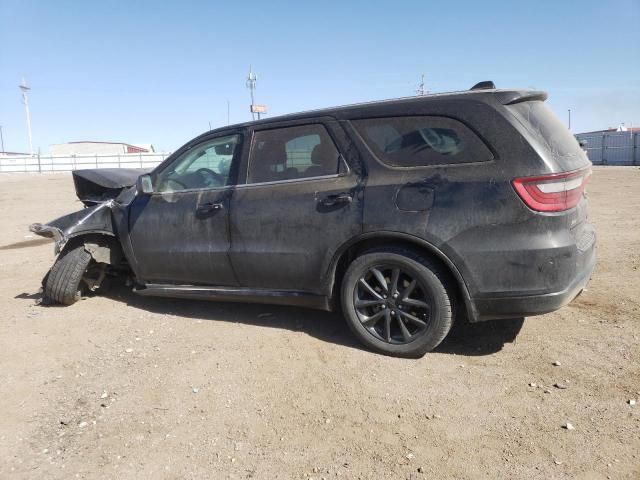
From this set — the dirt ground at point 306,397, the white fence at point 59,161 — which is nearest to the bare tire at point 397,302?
the dirt ground at point 306,397

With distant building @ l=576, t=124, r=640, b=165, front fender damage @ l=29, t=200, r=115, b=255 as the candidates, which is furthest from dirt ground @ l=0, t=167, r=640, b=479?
distant building @ l=576, t=124, r=640, b=165

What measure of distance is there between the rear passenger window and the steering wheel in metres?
1.29

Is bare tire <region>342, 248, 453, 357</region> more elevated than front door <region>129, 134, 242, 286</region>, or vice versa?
front door <region>129, 134, 242, 286</region>

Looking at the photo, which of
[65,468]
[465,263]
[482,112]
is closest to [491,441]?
[465,263]

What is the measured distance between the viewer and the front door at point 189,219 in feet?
13.5

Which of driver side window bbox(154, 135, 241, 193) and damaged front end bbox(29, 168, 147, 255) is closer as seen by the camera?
driver side window bbox(154, 135, 241, 193)

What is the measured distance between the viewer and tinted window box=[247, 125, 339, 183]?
3.68 m

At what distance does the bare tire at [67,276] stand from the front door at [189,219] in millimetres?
656

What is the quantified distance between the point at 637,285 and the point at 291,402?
370cm

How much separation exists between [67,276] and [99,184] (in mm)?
1018

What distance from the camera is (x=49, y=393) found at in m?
3.27

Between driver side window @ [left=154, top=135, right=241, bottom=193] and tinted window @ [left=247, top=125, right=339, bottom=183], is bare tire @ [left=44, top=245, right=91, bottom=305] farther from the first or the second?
tinted window @ [left=247, top=125, right=339, bottom=183]

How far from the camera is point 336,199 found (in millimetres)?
3537

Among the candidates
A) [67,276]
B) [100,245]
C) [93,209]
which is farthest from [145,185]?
[67,276]
